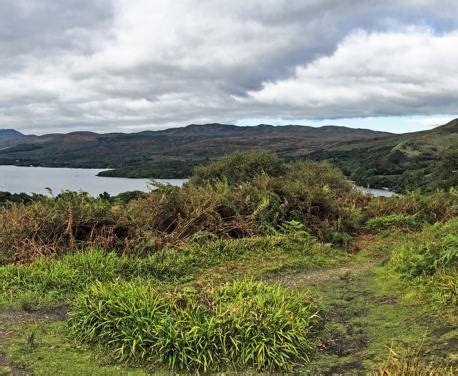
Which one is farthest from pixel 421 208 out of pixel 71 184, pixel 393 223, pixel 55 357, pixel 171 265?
pixel 71 184

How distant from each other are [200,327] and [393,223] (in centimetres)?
905

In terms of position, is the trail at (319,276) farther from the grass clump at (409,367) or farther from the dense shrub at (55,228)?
the dense shrub at (55,228)

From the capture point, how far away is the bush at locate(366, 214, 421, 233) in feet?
42.5

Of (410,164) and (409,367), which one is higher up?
(409,367)

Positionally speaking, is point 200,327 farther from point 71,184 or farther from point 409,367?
point 71,184

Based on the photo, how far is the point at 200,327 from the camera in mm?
5430

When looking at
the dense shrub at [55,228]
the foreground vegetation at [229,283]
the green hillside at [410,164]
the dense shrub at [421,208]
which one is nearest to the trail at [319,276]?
the foreground vegetation at [229,283]

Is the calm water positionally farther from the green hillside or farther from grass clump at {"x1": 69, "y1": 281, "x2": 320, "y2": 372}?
grass clump at {"x1": 69, "y1": 281, "x2": 320, "y2": 372}

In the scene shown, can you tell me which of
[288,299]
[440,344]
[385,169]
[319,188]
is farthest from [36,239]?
[385,169]

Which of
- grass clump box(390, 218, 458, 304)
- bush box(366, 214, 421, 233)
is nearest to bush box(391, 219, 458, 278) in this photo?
grass clump box(390, 218, 458, 304)

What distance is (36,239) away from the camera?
9.96m

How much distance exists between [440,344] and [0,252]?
8.29 m

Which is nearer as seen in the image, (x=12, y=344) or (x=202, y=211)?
(x=12, y=344)

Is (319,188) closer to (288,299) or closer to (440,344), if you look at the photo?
(288,299)
